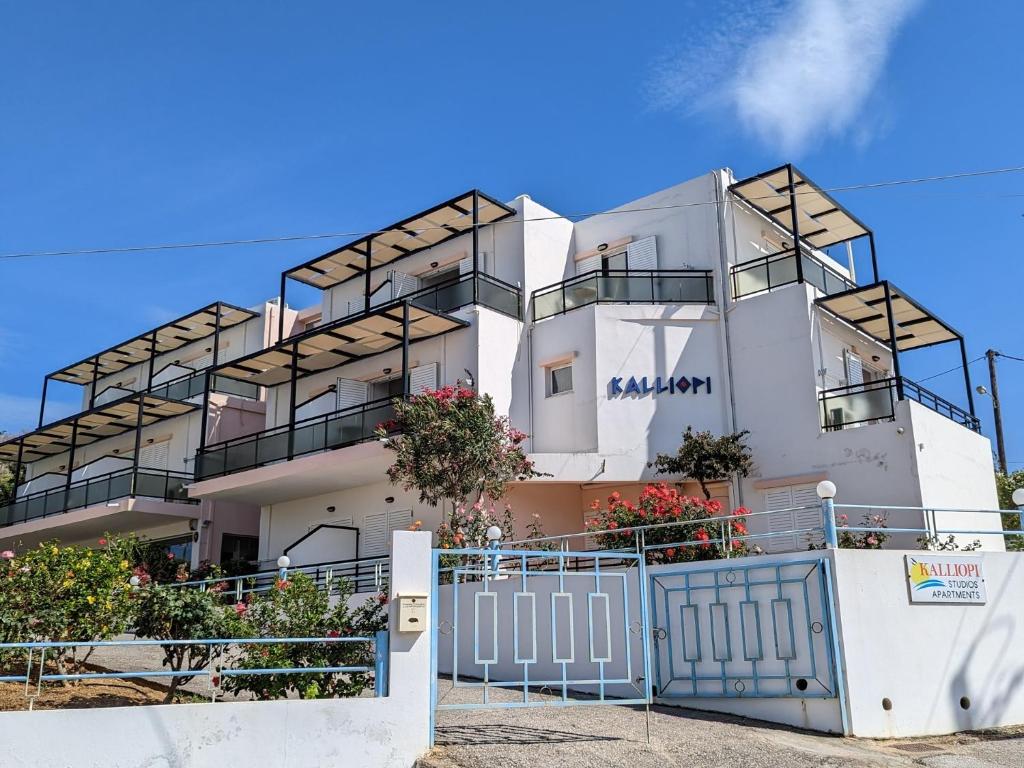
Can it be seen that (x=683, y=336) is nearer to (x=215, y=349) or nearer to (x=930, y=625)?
(x=930, y=625)

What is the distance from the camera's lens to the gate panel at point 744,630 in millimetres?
11188

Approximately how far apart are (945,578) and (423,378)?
43.0 feet

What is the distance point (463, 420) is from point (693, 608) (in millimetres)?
7281

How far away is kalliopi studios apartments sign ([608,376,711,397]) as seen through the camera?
2081 centimetres

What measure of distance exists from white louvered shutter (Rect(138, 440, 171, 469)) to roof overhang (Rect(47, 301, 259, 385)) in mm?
3792

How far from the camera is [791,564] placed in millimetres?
11586

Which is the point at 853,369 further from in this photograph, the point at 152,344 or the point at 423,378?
the point at 152,344

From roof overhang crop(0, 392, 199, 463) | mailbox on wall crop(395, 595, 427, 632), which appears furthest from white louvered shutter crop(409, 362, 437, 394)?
mailbox on wall crop(395, 595, 427, 632)

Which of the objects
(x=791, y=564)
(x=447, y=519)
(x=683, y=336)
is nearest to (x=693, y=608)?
(x=791, y=564)

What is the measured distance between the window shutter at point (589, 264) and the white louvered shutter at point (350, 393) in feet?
20.0

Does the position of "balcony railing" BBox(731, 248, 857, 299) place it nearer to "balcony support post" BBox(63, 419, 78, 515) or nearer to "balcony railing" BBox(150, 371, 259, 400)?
"balcony railing" BBox(150, 371, 259, 400)

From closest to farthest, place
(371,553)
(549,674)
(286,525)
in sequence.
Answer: (549,674) → (371,553) → (286,525)

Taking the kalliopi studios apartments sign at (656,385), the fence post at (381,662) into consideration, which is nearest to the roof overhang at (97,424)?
the kalliopi studios apartments sign at (656,385)

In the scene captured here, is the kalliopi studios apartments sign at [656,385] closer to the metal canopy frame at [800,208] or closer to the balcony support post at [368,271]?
the metal canopy frame at [800,208]
